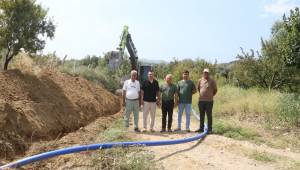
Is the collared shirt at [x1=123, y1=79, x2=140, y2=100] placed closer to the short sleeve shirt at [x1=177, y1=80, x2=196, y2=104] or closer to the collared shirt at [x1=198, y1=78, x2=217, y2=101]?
the short sleeve shirt at [x1=177, y1=80, x2=196, y2=104]

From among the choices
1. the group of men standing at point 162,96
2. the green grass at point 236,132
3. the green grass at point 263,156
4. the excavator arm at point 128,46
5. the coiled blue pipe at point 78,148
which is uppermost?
the excavator arm at point 128,46

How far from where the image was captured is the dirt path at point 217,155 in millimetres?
9367

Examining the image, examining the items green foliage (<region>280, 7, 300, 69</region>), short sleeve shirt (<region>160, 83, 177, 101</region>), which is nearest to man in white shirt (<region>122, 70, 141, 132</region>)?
short sleeve shirt (<region>160, 83, 177, 101</region>)

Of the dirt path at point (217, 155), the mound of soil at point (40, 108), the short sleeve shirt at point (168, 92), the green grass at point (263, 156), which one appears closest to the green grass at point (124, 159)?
the dirt path at point (217, 155)

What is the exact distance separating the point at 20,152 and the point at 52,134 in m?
2.69

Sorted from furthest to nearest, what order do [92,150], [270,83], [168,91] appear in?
[270,83] < [168,91] < [92,150]

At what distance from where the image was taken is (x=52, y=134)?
1367cm

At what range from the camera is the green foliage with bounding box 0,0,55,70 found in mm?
17594

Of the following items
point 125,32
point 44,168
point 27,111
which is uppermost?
point 125,32

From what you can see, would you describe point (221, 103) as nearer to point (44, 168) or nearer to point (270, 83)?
point (270, 83)

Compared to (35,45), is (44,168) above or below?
below

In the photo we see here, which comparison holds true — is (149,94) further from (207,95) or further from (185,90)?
(207,95)

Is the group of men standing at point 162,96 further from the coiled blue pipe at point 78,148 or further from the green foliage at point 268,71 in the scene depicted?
the green foliage at point 268,71

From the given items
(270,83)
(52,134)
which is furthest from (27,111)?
(270,83)
